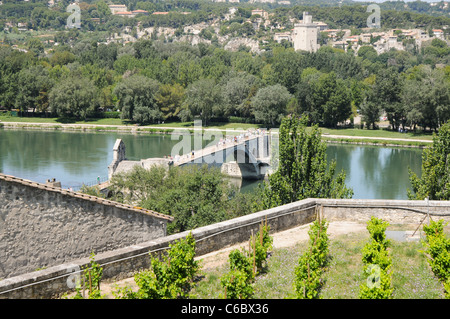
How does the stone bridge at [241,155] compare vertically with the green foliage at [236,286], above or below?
below

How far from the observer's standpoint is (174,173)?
28484 mm

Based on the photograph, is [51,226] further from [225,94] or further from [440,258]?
[225,94]

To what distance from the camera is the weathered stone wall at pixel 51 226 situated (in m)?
11.2

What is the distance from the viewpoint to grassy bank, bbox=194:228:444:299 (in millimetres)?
8953

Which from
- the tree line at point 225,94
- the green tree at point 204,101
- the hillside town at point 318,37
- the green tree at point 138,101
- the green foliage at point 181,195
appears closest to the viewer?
the green foliage at point 181,195

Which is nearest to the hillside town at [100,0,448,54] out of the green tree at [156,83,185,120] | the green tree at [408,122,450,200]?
the green tree at [156,83,185,120]

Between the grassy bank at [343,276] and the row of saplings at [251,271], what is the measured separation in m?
0.17

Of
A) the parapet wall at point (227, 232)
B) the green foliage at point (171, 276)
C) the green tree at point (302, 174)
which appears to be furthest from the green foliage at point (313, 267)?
the green tree at point (302, 174)

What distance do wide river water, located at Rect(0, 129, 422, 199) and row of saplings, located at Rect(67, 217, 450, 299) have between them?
81.7 feet

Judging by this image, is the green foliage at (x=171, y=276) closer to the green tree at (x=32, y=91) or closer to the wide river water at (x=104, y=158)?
the wide river water at (x=104, y=158)

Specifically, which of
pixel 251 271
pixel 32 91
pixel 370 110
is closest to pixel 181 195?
pixel 251 271

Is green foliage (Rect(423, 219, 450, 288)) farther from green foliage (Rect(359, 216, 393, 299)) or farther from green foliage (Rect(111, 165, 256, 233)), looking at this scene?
green foliage (Rect(111, 165, 256, 233))

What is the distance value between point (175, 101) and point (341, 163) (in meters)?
24.6

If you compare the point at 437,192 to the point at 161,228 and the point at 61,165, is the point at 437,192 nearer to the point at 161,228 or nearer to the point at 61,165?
the point at 161,228
